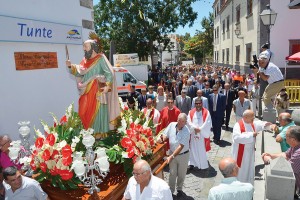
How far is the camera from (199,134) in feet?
24.2

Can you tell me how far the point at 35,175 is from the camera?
3926 millimetres

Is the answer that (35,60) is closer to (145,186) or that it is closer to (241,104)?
(145,186)

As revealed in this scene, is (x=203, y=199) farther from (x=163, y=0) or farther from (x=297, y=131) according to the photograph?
(x=163, y=0)

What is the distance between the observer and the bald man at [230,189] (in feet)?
10.8

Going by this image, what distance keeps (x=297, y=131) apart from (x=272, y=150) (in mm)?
2467

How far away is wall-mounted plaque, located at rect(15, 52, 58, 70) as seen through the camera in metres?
6.17

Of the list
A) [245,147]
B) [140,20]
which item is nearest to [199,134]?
[245,147]

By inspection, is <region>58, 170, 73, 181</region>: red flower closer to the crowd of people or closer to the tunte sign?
the crowd of people

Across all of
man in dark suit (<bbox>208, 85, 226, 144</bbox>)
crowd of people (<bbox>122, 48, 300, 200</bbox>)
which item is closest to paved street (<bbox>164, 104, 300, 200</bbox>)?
crowd of people (<bbox>122, 48, 300, 200</bbox>)

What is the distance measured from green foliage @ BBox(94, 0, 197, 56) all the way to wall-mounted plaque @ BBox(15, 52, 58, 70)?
19.0m

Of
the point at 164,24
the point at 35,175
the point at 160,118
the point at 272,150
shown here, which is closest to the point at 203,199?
the point at 272,150

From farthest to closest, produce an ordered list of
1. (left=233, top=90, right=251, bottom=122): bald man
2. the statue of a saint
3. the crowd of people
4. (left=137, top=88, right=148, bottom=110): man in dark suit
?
1. (left=137, top=88, right=148, bottom=110): man in dark suit
2. (left=233, top=90, right=251, bottom=122): bald man
3. the statue of a saint
4. the crowd of people

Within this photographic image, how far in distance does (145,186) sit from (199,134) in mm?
4171

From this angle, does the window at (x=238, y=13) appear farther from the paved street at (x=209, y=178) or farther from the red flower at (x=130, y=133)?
the red flower at (x=130, y=133)
